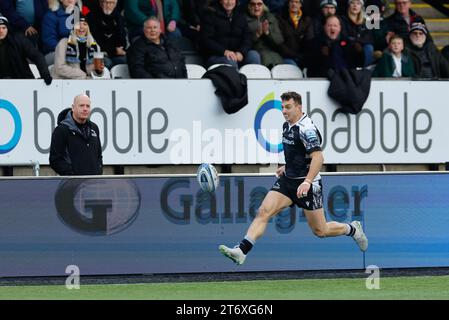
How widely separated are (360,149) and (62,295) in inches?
256

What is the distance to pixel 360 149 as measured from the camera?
19.3m

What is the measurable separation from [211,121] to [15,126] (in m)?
2.55

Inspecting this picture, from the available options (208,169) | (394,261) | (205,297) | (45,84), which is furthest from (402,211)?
(45,84)

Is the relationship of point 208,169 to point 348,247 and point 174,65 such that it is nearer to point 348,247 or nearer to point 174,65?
point 348,247

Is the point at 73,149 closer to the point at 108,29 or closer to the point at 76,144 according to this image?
the point at 76,144

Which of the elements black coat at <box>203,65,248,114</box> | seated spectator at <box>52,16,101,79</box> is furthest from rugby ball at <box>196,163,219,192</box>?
seated spectator at <box>52,16,101,79</box>

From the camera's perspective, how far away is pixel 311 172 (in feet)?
46.9

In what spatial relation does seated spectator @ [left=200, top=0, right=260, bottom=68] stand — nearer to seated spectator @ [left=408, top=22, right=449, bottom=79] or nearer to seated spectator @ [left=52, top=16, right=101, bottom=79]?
seated spectator @ [left=52, top=16, right=101, bottom=79]

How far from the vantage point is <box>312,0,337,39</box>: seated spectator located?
67.1 ft

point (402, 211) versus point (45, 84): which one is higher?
point (45, 84)

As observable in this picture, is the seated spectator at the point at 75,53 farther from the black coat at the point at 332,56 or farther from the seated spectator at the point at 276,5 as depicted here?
the seated spectator at the point at 276,5

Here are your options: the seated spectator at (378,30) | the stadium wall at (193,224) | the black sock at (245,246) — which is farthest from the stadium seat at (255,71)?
the black sock at (245,246)

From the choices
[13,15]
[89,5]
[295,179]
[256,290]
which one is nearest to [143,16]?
[89,5]

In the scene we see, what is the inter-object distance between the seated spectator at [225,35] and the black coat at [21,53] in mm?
2544
